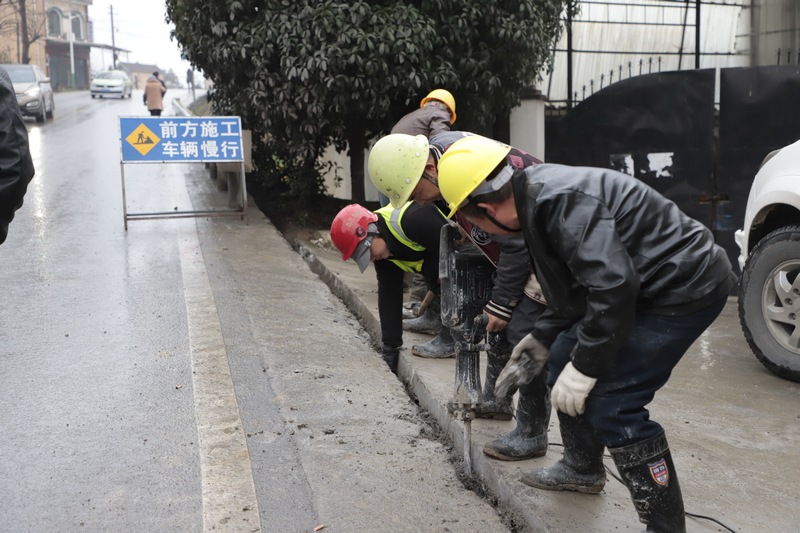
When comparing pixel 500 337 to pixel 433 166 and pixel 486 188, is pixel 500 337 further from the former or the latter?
pixel 486 188

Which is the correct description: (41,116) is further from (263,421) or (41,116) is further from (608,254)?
(608,254)

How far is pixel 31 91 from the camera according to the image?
22812mm

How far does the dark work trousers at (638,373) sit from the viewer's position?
2881 millimetres

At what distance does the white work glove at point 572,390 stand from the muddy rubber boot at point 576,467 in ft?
1.51

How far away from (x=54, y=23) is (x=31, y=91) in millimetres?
49534

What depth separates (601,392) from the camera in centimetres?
289

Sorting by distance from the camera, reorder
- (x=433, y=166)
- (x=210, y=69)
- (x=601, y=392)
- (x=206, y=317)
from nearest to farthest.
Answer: (x=601, y=392) < (x=433, y=166) < (x=206, y=317) < (x=210, y=69)

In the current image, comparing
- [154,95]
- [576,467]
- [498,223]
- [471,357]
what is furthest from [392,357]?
[154,95]

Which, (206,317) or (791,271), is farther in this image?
(206,317)

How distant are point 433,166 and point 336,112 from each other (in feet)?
17.0

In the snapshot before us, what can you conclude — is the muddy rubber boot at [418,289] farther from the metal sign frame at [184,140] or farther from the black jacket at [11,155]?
the black jacket at [11,155]

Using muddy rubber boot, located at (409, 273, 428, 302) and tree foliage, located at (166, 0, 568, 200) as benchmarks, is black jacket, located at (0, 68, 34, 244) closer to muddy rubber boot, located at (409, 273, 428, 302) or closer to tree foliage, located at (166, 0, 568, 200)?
muddy rubber boot, located at (409, 273, 428, 302)

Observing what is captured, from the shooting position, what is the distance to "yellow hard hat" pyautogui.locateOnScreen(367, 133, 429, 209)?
4.20 meters

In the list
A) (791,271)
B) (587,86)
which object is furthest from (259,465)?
(587,86)
